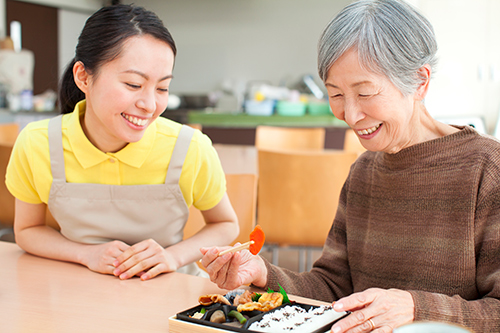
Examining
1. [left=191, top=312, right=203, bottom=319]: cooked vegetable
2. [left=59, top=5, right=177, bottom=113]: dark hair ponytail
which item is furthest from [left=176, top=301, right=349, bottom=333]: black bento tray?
[left=59, top=5, right=177, bottom=113]: dark hair ponytail

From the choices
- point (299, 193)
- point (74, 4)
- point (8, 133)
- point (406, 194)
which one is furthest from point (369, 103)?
point (74, 4)

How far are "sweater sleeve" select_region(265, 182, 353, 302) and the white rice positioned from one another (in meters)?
0.23

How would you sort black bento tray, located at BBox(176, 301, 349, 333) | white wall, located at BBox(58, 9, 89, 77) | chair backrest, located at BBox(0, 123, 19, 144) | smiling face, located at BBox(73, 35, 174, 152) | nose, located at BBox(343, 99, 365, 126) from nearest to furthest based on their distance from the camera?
black bento tray, located at BBox(176, 301, 349, 333), nose, located at BBox(343, 99, 365, 126), smiling face, located at BBox(73, 35, 174, 152), chair backrest, located at BBox(0, 123, 19, 144), white wall, located at BBox(58, 9, 89, 77)

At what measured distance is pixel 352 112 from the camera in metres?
0.93

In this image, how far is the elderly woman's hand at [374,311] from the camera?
2.37 feet

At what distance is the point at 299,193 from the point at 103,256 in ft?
4.56

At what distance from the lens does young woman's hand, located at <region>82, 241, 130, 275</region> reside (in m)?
1.07

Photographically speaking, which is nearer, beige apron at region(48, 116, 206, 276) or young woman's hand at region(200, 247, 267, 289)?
young woman's hand at region(200, 247, 267, 289)

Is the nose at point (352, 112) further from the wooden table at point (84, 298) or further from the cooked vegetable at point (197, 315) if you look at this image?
the cooked vegetable at point (197, 315)

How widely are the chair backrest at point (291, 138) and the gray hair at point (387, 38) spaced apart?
286cm

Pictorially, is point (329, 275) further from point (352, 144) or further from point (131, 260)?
point (352, 144)

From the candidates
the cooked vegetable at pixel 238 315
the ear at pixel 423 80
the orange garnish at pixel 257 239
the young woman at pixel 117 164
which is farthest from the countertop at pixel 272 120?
the cooked vegetable at pixel 238 315

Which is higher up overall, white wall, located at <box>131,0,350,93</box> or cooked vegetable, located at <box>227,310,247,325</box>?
white wall, located at <box>131,0,350,93</box>

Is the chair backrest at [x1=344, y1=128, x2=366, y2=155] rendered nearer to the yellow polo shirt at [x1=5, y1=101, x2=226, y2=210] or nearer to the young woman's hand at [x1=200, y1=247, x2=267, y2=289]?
the yellow polo shirt at [x1=5, y1=101, x2=226, y2=210]
